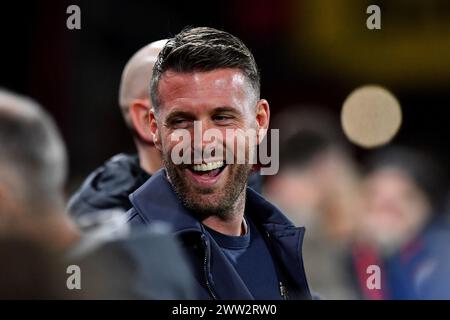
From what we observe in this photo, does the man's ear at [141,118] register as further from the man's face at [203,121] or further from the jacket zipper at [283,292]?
the jacket zipper at [283,292]

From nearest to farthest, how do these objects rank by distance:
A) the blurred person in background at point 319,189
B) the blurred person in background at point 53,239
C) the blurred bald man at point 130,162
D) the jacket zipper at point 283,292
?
the blurred person in background at point 53,239 → the jacket zipper at point 283,292 → the blurred bald man at point 130,162 → the blurred person in background at point 319,189

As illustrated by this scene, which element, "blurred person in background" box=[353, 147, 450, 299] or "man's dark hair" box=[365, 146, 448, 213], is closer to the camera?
"blurred person in background" box=[353, 147, 450, 299]

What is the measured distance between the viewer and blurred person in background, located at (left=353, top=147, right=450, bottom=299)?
182 centimetres

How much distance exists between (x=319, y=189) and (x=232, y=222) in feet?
2.51

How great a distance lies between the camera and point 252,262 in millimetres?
1377

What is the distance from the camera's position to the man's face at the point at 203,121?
1.31 metres

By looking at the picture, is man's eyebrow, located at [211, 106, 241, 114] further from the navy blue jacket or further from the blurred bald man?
the blurred bald man

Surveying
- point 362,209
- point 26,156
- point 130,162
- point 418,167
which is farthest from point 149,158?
point 418,167

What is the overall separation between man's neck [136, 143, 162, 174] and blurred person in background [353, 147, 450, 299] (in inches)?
21.1

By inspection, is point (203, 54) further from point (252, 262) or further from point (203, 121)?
point (252, 262)

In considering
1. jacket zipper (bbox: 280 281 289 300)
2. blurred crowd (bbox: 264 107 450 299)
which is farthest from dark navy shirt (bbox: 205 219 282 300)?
blurred crowd (bbox: 264 107 450 299)

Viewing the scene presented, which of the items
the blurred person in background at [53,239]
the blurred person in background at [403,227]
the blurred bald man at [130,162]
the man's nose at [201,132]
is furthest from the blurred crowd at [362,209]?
the blurred person in background at [53,239]

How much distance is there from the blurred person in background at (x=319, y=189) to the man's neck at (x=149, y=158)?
1.11ft

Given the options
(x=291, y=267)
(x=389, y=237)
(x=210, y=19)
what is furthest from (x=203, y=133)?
(x=389, y=237)
